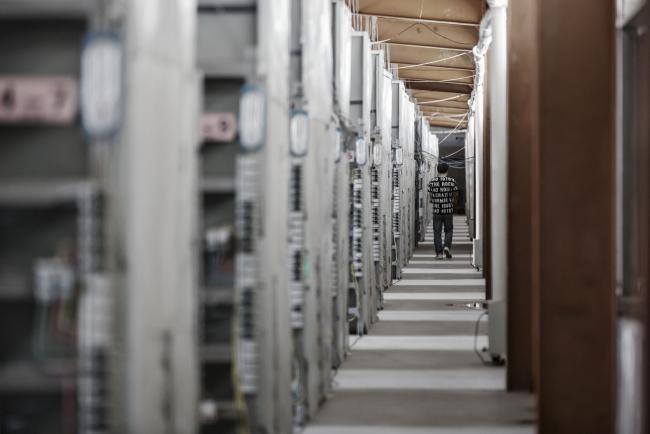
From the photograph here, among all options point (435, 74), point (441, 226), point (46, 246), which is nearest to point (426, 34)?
point (441, 226)

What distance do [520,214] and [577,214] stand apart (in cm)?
209

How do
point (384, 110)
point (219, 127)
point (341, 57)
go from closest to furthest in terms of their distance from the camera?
point (219, 127), point (341, 57), point (384, 110)

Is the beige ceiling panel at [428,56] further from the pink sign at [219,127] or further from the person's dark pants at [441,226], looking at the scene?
the pink sign at [219,127]

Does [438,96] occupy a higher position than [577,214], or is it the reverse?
[438,96]

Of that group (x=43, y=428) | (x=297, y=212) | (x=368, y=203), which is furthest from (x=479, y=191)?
(x=43, y=428)

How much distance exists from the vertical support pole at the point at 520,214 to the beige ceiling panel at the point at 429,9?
375 inches

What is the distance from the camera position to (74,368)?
142 inches

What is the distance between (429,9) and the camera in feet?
57.9

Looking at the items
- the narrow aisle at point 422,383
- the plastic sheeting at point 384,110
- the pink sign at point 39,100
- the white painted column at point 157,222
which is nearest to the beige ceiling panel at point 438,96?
the plastic sheeting at point 384,110

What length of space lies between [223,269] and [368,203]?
5.78 meters

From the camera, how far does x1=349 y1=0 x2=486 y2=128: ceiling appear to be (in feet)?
57.4

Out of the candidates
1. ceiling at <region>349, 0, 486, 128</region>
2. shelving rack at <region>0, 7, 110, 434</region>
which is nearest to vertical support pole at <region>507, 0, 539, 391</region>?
shelving rack at <region>0, 7, 110, 434</region>

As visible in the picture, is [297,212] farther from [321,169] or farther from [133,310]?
[133,310]

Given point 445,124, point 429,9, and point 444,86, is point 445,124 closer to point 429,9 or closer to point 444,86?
point 444,86
